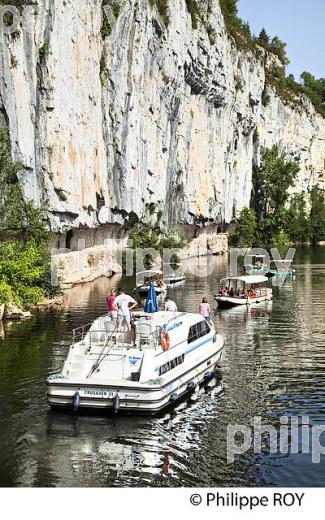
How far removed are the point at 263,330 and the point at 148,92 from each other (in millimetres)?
41719

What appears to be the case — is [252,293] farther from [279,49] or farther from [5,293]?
[279,49]

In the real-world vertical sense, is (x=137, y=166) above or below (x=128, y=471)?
above

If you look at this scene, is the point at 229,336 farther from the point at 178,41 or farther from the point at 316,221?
the point at 316,221

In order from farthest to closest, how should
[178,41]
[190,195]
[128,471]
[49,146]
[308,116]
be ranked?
[308,116] < [190,195] < [178,41] < [49,146] < [128,471]

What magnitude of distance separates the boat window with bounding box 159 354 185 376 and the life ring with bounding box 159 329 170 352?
0.46 metres

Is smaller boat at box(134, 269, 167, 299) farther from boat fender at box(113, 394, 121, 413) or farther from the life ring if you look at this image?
boat fender at box(113, 394, 121, 413)

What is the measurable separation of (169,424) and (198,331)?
6.05m

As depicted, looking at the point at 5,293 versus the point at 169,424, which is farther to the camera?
the point at 5,293

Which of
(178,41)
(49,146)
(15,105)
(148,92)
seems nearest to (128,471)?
(15,105)

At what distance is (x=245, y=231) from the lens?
106 meters

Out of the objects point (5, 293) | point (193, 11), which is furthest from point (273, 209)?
point (5, 293)

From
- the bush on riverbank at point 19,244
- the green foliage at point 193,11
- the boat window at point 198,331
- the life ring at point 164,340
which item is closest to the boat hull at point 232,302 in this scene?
the bush on riverbank at point 19,244

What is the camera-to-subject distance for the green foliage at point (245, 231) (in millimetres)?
106125

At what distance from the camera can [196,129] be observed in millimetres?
88688
